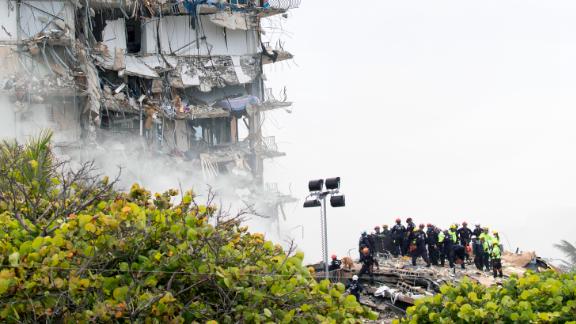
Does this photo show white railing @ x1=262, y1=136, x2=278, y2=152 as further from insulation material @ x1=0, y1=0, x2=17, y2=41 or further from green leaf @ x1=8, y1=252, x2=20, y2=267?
green leaf @ x1=8, y1=252, x2=20, y2=267

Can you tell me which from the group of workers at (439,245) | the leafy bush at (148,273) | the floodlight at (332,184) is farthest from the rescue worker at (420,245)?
the leafy bush at (148,273)

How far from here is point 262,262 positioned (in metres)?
10.0

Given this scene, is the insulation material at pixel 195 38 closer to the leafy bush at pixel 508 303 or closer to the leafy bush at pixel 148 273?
the leafy bush at pixel 508 303

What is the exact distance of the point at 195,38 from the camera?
46625mm

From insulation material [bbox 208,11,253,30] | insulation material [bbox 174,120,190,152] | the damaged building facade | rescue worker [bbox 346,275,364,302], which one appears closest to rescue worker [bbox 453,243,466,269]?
rescue worker [bbox 346,275,364,302]

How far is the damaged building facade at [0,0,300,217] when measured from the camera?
35.5 metres

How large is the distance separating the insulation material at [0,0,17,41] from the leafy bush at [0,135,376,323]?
86.4 ft

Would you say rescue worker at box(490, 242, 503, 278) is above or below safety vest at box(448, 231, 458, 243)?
below

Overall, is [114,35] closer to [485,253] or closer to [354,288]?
[485,253]

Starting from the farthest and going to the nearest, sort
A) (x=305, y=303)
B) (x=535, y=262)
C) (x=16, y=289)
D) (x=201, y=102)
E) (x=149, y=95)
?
(x=201, y=102) < (x=149, y=95) < (x=535, y=262) < (x=305, y=303) < (x=16, y=289)

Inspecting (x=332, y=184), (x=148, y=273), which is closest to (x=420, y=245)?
(x=332, y=184)

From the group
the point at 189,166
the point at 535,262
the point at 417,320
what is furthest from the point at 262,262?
the point at 189,166

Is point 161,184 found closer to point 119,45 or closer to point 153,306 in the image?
point 119,45

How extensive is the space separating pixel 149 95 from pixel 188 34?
14.8 ft
